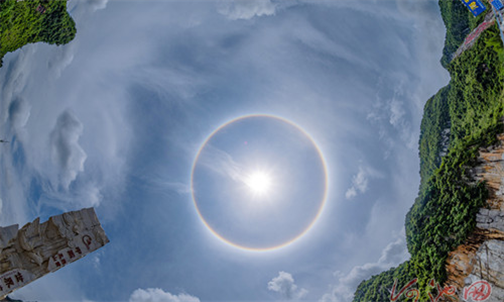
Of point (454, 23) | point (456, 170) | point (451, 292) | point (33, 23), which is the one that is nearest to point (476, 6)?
point (456, 170)

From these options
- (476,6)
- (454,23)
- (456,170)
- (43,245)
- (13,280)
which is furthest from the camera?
(454,23)

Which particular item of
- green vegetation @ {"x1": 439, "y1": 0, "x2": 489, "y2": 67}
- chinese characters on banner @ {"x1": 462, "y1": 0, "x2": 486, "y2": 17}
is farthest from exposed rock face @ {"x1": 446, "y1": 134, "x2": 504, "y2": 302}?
green vegetation @ {"x1": 439, "y1": 0, "x2": 489, "y2": 67}

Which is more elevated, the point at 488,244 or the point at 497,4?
the point at 497,4

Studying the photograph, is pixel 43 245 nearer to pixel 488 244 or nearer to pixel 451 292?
pixel 451 292

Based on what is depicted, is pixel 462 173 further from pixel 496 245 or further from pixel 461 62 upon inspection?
pixel 461 62

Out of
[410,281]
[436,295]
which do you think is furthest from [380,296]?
[436,295]

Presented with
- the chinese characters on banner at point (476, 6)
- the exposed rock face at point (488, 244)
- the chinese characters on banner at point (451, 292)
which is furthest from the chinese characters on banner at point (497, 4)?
the chinese characters on banner at point (451, 292)
